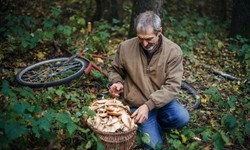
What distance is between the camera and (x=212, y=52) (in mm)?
7301

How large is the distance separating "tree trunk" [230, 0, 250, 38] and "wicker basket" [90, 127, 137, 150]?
18.3 ft

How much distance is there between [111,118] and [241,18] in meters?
5.78

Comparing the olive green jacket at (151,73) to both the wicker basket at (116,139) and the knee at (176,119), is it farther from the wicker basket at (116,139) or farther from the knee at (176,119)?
the wicker basket at (116,139)

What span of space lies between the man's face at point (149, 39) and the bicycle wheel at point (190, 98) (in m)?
1.56

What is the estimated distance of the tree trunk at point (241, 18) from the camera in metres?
7.71

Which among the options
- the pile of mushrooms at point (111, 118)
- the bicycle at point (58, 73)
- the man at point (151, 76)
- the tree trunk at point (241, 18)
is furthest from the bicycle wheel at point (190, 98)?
the tree trunk at point (241, 18)

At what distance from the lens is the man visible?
148 inches

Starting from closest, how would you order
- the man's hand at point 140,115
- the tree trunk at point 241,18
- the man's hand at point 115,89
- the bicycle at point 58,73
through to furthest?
the man's hand at point 140,115
the man's hand at point 115,89
the bicycle at point 58,73
the tree trunk at point 241,18

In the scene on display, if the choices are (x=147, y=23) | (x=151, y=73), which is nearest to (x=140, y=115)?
(x=151, y=73)

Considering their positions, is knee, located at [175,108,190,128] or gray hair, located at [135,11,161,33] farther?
knee, located at [175,108,190,128]

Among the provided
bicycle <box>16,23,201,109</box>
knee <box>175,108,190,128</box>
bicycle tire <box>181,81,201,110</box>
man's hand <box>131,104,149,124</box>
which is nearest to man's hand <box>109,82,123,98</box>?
man's hand <box>131,104,149,124</box>

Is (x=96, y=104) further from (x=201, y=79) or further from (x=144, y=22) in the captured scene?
(x=201, y=79)

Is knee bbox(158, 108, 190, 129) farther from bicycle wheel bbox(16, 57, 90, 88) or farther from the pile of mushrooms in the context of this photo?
bicycle wheel bbox(16, 57, 90, 88)

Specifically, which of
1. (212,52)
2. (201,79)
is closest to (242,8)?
(212,52)
